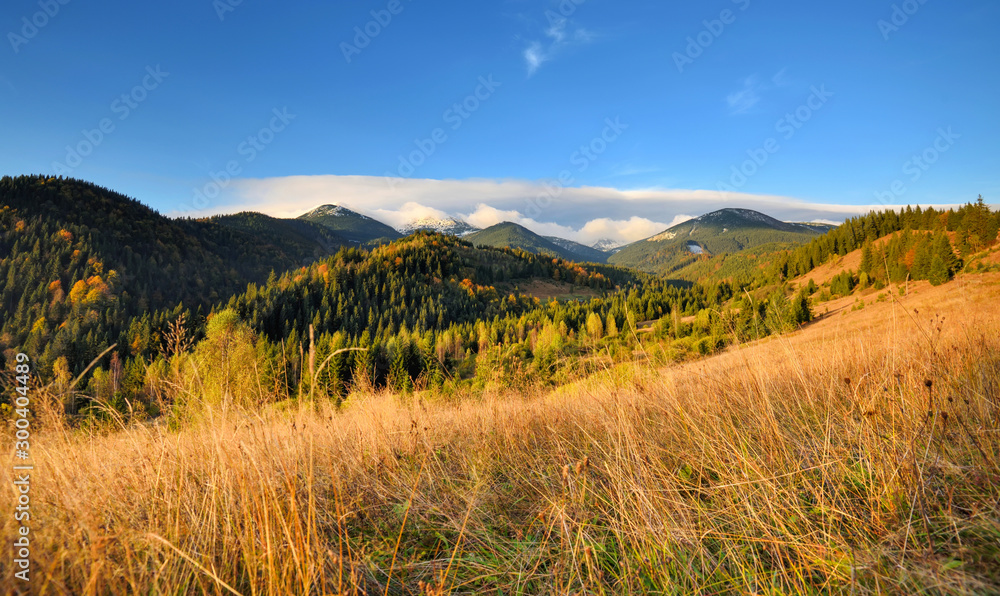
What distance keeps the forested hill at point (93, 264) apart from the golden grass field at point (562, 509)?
69.2 metres

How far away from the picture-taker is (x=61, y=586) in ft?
4.67

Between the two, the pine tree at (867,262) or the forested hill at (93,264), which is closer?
the pine tree at (867,262)

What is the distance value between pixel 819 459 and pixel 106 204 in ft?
820

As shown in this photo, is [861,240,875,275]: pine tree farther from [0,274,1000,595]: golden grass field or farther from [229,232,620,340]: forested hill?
[0,274,1000,595]: golden grass field

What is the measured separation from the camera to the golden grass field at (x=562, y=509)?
1.59 m

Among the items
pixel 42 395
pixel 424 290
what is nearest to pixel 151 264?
pixel 424 290

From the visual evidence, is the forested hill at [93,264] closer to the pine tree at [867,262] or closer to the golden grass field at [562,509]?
the golden grass field at [562,509]

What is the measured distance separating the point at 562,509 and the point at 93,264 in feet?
565

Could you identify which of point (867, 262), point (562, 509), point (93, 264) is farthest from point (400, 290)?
point (562, 509)

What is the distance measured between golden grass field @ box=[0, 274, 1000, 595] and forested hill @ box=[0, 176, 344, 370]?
69210 mm

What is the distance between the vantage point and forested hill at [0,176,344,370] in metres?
86.7

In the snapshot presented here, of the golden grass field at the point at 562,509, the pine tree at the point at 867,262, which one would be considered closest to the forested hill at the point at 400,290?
the golden grass field at the point at 562,509

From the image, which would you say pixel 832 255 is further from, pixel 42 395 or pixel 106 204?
pixel 106 204

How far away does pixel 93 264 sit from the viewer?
116 metres
